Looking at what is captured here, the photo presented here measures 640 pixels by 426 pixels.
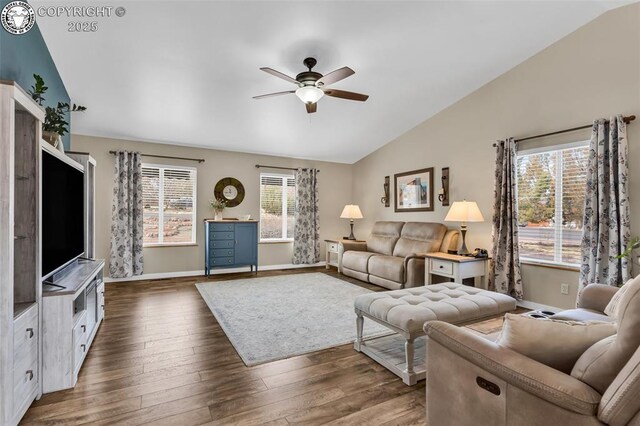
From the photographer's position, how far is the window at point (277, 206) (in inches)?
257

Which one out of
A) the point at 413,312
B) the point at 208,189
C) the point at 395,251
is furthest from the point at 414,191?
the point at 208,189

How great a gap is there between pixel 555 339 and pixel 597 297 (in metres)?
1.65

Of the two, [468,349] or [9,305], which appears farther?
[9,305]

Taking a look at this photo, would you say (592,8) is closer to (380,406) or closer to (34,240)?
(380,406)

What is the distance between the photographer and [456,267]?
13.1 ft

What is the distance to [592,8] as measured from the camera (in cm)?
322

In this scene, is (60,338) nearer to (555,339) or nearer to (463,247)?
(555,339)

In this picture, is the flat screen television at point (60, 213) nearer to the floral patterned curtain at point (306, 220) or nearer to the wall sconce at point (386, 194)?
the floral patterned curtain at point (306, 220)

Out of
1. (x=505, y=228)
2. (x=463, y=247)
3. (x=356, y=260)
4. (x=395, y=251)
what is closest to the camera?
(x=505, y=228)

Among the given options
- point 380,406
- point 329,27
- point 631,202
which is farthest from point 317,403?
point 631,202

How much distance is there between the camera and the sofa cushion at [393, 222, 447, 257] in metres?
4.86

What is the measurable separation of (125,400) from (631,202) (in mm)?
4693

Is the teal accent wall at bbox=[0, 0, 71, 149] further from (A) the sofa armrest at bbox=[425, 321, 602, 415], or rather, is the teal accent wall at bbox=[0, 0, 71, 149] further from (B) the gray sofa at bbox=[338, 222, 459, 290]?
(B) the gray sofa at bbox=[338, 222, 459, 290]

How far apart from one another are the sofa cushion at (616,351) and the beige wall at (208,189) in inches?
227
